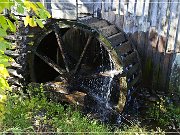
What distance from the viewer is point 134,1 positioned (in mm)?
5797

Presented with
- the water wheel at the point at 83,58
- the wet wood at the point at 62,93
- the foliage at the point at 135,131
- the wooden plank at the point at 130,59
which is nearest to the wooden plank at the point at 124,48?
the water wheel at the point at 83,58

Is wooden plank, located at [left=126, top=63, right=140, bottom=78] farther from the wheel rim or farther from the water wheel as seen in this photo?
the wheel rim

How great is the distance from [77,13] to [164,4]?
1.62 meters

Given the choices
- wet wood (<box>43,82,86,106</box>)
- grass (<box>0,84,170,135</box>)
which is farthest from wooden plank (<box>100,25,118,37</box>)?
grass (<box>0,84,170,135</box>)

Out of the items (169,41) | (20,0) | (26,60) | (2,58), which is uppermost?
(20,0)

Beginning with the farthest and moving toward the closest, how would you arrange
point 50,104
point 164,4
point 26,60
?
point 26,60 < point 50,104 < point 164,4

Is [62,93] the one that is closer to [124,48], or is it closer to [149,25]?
[124,48]

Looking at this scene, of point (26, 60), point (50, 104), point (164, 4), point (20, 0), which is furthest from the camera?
point (26, 60)

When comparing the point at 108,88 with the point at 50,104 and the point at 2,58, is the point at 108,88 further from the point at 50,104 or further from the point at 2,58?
the point at 2,58

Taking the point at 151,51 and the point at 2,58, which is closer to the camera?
the point at 2,58

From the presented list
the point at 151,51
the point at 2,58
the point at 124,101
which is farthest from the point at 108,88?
the point at 2,58

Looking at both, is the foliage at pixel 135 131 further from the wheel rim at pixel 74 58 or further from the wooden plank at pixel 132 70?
the wooden plank at pixel 132 70

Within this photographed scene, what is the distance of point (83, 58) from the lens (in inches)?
249

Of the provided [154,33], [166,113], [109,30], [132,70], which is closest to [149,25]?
[154,33]
